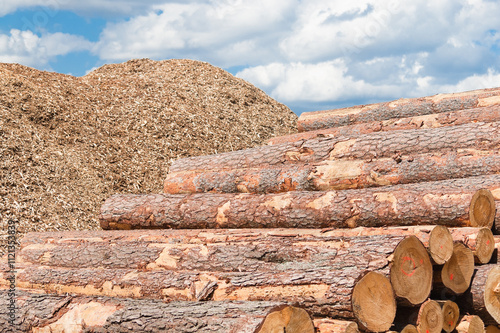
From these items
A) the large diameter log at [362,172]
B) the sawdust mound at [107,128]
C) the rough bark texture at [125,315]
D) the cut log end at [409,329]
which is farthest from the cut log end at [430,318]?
the sawdust mound at [107,128]

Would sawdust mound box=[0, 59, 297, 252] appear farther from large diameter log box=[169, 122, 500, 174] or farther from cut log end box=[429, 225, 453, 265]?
cut log end box=[429, 225, 453, 265]

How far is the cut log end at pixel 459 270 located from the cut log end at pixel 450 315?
0.16 meters

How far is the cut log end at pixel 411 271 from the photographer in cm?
414

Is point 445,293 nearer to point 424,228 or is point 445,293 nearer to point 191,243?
point 424,228

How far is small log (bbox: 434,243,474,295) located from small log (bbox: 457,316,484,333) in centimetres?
32

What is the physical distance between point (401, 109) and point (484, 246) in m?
5.52

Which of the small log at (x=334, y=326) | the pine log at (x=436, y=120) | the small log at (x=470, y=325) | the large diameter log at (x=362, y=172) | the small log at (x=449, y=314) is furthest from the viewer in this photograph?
the pine log at (x=436, y=120)

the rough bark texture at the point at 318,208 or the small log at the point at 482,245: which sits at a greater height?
the rough bark texture at the point at 318,208

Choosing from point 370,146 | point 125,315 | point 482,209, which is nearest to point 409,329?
point 482,209

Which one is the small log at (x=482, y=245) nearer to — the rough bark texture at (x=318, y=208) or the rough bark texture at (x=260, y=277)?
the rough bark texture at (x=318, y=208)

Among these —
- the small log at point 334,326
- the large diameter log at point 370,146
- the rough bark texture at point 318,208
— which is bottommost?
the small log at point 334,326

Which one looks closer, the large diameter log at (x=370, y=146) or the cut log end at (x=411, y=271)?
the cut log end at (x=411, y=271)

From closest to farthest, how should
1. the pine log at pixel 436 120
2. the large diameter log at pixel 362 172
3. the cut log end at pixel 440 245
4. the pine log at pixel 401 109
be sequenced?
the cut log end at pixel 440 245 < the large diameter log at pixel 362 172 < the pine log at pixel 436 120 < the pine log at pixel 401 109

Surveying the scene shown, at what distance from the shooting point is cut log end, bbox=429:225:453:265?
4.53 metres
